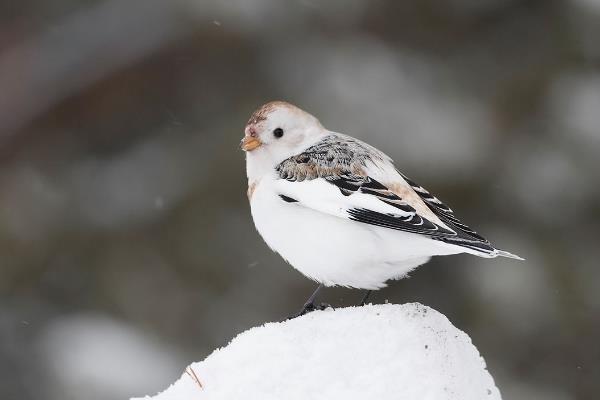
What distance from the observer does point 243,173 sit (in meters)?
8.52

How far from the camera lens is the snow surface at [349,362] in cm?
255

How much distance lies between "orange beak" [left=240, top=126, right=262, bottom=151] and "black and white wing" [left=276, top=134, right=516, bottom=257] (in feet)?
0.47

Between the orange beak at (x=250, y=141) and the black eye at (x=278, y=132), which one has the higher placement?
the black eye at (x=278, y=132)

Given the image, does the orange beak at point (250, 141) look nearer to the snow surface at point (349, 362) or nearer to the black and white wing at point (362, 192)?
the black and white wing at point (362, 192)

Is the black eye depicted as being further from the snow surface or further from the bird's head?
the snow surface

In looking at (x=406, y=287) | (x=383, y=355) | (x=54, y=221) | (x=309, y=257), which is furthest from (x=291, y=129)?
(x=54, y=221)

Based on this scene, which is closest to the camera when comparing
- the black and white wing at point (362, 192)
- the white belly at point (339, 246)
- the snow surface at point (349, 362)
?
the snow surface at point (349, 362)

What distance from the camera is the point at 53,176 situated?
913cm

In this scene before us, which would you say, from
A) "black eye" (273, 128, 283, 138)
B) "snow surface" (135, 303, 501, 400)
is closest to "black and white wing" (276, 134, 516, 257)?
"black eye" (273, 128, 283, 138)

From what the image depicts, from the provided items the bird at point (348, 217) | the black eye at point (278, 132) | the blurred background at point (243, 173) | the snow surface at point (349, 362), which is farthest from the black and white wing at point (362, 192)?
the blurred background at point (243, 173)

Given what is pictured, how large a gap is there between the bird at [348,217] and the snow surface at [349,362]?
525 mm

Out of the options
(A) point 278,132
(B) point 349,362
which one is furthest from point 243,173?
(B) point 349,362

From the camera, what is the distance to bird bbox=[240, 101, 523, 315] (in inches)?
134

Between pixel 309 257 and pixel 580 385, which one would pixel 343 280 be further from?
pixel 580 385
